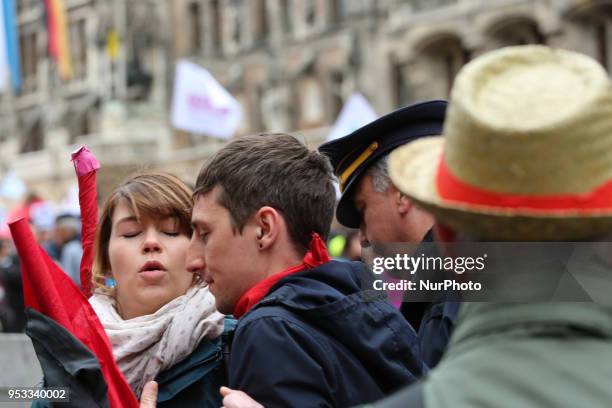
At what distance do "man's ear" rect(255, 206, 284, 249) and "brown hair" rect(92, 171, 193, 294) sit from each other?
589 mm

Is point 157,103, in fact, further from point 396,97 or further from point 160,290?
point 160,290

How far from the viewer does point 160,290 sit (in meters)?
3.02

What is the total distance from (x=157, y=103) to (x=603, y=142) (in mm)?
29846

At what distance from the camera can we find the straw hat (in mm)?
1495

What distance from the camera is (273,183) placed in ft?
8.42

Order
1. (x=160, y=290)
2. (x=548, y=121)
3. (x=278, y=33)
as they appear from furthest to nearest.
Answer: (x=278, y=33) → (x=160, y=290) → (x=548, y=121)

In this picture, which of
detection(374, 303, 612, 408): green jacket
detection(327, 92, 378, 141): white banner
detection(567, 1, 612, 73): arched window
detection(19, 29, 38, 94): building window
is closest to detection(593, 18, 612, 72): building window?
detection(567, 1, 612, 73): arched window

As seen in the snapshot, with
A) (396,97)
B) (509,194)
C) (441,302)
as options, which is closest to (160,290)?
(441,302)

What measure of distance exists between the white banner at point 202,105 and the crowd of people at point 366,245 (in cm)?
995

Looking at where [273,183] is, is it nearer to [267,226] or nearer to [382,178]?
[267,226]

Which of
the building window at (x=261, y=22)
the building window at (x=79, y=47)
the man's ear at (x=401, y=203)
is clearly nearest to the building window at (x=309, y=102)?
the building window at (x=261, y=22)

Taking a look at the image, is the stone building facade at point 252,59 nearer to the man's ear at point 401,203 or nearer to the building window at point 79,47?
the building window at point 79,47

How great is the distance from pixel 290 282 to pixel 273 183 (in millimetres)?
242

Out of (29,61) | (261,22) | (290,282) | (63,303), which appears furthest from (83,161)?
(29,61)
